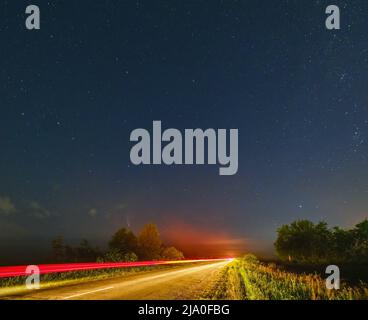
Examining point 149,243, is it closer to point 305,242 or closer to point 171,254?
point 171,254

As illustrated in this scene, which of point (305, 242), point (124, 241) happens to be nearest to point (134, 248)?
point (124, 241)

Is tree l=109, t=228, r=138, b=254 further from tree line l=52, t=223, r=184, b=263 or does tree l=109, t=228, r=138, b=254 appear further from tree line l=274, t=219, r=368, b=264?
tree line l=274, t=219, r=368, b=264

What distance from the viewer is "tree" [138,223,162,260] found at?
3303 inches

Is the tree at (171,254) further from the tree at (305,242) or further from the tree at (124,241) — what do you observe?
the tree at (305,242)

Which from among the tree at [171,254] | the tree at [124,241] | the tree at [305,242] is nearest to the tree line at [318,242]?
the tree at [305,242]

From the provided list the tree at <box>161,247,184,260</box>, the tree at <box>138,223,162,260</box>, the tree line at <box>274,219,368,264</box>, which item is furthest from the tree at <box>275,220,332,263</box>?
the tree at <box>138,223,162,260</box>

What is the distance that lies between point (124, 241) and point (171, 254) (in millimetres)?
13409

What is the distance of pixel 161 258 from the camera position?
84.0 m

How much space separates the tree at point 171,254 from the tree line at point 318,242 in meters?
24.1

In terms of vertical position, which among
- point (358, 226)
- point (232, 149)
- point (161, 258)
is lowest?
point (161, 258)

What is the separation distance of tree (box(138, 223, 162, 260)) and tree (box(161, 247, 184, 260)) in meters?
1.65
